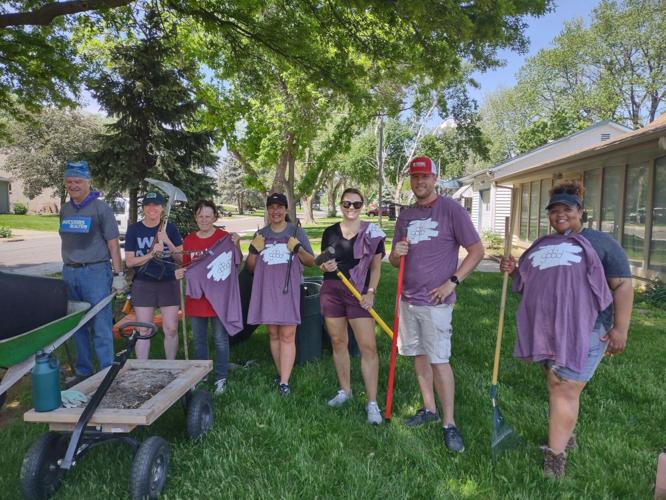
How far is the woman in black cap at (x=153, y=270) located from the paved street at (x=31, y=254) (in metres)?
8.09

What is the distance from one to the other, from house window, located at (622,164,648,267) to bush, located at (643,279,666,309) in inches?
37.5

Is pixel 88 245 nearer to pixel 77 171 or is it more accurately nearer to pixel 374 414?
pixel 77 171

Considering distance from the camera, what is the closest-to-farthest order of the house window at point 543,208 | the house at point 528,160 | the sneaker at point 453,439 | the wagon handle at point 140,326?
1. the wagon handle at point 140,326
2. the sneaker at point 453,439
3. the house window at point 543,208
4. the house at point 528,160

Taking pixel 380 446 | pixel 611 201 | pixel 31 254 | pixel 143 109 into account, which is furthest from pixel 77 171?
pixel 31 254

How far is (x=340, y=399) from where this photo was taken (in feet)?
13.3

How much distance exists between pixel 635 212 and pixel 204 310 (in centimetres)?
948

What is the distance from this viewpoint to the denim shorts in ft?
9.21

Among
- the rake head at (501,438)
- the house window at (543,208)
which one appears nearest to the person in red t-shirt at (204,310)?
the rake head at (501,438)

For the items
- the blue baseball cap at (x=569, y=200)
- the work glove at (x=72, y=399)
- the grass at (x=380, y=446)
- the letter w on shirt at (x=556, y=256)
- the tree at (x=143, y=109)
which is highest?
the tree at (x=143, y=109)

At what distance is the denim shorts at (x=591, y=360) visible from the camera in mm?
2807

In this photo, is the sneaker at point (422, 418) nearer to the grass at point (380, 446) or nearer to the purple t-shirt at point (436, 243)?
the grass at point (380, 446)

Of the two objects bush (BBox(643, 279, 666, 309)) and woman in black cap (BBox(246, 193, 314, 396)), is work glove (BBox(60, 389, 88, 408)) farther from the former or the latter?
bush (BBox(643, 279, 666, 309))

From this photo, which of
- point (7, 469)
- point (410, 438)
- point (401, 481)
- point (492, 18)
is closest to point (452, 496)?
point (401, 481)

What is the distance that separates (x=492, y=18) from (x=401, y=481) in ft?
16.6
